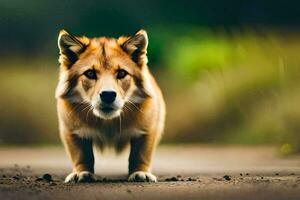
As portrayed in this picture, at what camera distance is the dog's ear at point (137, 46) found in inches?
274

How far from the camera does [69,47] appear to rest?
22.7 feet

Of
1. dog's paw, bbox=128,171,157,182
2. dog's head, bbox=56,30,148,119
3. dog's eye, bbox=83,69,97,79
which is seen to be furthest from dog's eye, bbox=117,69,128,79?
dog's paw, bbox=128,171,157,182

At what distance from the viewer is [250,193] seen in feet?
19.5

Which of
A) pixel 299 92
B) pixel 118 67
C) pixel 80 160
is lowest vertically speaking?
pixel 80 160

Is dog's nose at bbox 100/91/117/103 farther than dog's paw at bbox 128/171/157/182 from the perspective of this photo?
No

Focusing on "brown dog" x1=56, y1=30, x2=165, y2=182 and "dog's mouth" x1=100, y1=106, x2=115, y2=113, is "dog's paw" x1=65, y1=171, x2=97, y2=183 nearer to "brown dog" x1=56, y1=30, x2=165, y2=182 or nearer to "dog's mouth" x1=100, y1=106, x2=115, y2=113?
"brown dog" x1=56, y1=30, x2=165, y2=182

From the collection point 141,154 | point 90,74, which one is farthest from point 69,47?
point 141,154

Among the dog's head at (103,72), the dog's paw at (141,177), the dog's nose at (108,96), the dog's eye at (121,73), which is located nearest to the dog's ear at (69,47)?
the dog's head at (103,72)

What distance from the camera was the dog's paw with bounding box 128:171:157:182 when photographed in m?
6.72

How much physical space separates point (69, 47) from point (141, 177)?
1.27 meters

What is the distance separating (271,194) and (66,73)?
2.11m

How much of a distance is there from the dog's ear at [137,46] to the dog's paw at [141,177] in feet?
3.08

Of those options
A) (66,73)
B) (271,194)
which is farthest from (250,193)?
(66,73)

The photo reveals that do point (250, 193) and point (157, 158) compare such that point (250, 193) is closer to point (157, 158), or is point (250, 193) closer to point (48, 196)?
point (48, 196)
